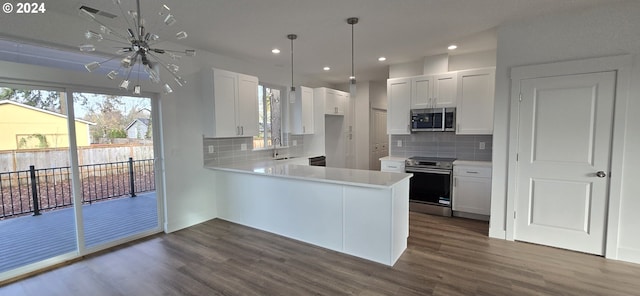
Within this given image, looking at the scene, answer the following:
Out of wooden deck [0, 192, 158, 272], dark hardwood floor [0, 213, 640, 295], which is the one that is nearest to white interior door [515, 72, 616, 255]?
dark hardwood floor [0, 213, 640, 295]

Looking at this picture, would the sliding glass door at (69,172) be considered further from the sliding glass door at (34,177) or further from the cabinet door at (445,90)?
the cabinet door at (445,90)

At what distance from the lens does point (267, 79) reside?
5250 millimetres

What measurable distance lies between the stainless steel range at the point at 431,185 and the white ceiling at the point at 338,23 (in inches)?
69.0

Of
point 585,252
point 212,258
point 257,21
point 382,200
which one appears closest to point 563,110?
point 585,252

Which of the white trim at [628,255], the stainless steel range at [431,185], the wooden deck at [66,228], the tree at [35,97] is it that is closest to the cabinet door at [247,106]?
the wooden deck at [66,228]

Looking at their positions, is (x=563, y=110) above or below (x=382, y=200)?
above

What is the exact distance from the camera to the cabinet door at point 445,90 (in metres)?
4.40

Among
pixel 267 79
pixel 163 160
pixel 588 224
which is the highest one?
pixel 267 79

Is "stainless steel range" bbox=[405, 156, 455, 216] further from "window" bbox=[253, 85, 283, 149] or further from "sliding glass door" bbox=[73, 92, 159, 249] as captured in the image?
"sliding glass door" bbox=[73, 92, 159, 249]

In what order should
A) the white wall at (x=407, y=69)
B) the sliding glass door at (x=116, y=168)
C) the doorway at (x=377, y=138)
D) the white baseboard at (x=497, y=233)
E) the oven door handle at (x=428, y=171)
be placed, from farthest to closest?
the doorway at (x=377, y=138)
the white wall at (x=407, y=69)
the oven door handle at (x=428, y=171)
the white baseboard at (x=497, y=233)
the sliding glass door at (x=116, y=168)

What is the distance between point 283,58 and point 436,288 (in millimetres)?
3961

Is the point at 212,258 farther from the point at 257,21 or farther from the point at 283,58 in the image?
the point at 283,58

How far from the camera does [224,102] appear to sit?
4.21m

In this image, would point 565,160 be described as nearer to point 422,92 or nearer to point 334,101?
point 422,92
